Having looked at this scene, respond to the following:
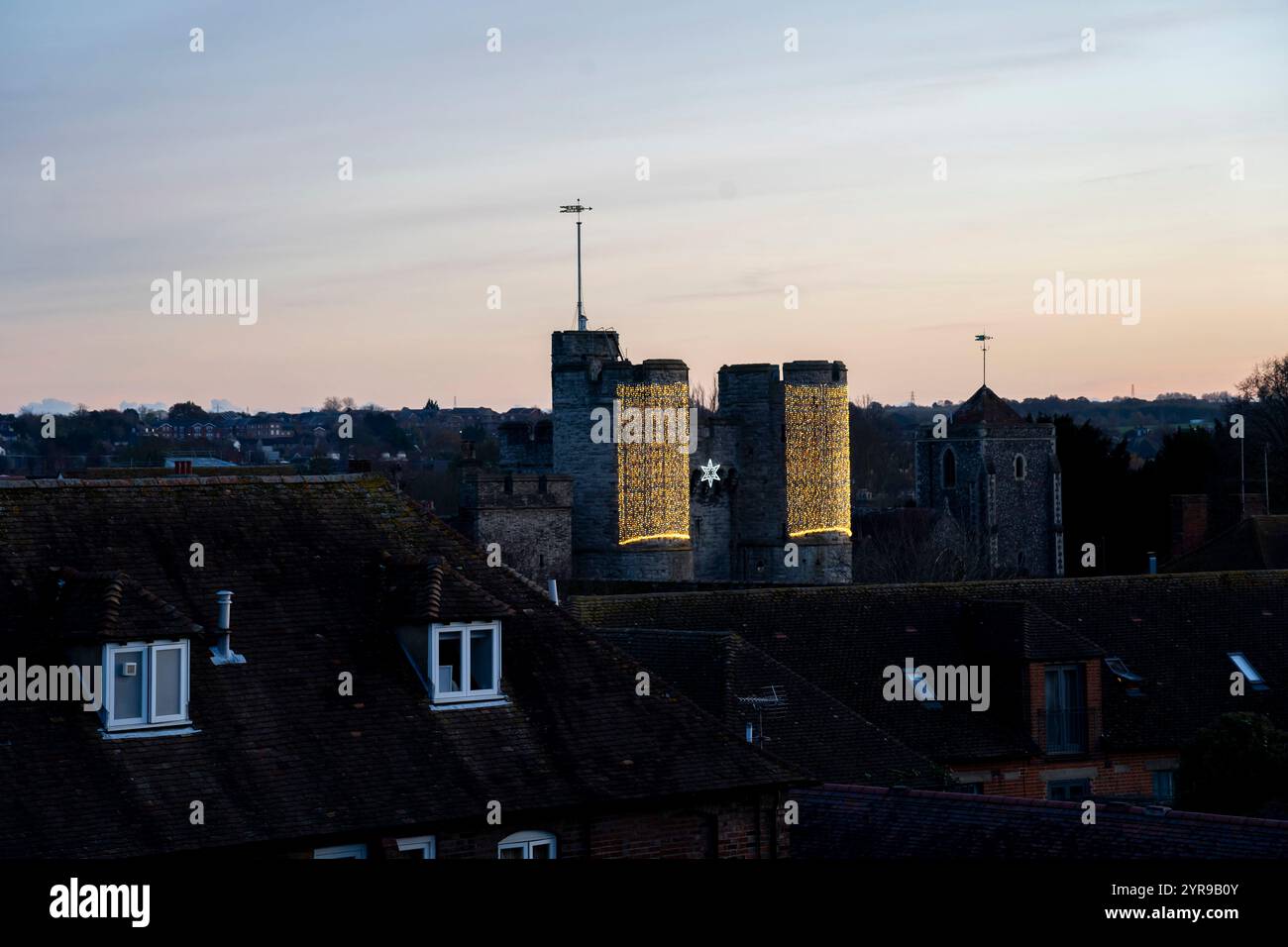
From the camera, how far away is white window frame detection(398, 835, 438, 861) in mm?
16000

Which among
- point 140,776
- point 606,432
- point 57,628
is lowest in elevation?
point 140,776

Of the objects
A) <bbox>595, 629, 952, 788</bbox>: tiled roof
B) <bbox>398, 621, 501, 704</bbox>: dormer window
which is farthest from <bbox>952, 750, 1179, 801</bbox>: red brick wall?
<bbox>398, 621, 501, 704</bbox>: dormer window

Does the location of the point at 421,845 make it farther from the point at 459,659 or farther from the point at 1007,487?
the point at 1007,487

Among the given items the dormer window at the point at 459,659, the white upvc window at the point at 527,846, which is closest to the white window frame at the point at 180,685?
the dormer window at the point at 459,659

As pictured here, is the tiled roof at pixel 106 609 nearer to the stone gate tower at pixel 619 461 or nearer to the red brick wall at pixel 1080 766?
the red brick wall at pixel 1080 766

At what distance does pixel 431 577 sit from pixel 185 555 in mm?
2226

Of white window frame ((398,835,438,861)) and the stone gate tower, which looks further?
the stone gate tower

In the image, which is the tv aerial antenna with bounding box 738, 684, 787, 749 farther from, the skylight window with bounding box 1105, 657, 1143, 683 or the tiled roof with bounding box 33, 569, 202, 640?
the tiled roof with bounding box 33, 569, 202, 640

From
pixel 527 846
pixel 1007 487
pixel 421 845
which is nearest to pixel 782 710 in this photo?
pixel 527 846

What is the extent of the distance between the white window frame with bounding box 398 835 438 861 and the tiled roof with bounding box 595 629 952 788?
322 inches

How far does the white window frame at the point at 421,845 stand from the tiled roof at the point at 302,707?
0.72 feet
